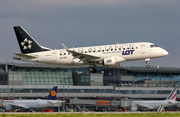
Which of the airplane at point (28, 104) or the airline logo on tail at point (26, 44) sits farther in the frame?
the airplane at point (28, 104)

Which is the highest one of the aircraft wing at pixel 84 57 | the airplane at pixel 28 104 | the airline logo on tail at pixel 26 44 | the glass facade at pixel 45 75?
the airline logo on tail at pixel 26 44

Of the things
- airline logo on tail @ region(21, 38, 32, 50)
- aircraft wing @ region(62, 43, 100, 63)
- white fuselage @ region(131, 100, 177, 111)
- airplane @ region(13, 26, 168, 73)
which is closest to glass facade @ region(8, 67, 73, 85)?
white fuselage @ region(131, 100, 177, 111)

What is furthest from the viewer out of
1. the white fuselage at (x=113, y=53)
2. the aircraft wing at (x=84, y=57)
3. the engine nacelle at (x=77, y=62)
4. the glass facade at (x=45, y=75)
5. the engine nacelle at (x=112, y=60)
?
the glass facade at (x=45, y=75)

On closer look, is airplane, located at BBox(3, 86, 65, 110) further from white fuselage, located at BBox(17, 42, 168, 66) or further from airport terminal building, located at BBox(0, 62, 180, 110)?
airport terminal building, located at BBox(0, 62, 180, 110)

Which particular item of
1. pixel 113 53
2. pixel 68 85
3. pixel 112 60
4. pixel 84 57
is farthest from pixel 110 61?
pixel 68 85

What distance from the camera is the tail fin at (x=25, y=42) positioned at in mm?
69250

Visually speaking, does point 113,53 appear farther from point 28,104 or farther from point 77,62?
point 28,104

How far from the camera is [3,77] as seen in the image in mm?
120750

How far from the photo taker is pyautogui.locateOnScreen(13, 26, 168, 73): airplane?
2458 inches

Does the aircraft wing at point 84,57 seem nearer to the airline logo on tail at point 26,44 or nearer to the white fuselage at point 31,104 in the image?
the airline logo on tail at point 26,44

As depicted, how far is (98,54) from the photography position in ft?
210

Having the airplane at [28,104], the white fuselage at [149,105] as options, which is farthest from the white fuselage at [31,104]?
the white fuselage at [149,105]

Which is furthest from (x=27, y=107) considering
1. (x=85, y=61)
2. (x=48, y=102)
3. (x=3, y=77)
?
(x=3, y=77)

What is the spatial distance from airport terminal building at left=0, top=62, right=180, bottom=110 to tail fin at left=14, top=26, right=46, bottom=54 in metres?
34.9
